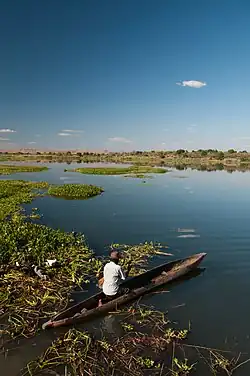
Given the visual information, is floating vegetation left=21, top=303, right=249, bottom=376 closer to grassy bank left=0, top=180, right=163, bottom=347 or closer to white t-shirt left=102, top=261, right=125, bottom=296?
white t-shirt left=102, top=261, right=125, bottom=296

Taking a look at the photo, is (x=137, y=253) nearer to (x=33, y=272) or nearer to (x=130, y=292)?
(x=130, y=292)

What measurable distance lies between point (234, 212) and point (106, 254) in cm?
1419

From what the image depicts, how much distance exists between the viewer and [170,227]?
19.8m

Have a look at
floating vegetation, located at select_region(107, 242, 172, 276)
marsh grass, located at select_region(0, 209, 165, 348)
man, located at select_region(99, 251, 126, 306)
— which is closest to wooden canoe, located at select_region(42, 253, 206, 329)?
man, located at select_region(99, 251, 126, 306)

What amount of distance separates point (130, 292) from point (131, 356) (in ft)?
8.60

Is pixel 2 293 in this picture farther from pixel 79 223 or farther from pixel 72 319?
pixel 79 223

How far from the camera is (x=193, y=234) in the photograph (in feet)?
60.2

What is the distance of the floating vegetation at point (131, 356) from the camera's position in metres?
6.83

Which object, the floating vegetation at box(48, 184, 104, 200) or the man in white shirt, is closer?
the man in white shirt

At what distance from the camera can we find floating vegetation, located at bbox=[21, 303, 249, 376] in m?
6.83

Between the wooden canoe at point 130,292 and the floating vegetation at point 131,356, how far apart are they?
0.40 metres

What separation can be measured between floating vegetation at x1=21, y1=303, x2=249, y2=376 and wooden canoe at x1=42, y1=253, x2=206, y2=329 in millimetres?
398

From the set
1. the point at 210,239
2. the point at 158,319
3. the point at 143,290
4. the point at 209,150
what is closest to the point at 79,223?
the point at 210,239

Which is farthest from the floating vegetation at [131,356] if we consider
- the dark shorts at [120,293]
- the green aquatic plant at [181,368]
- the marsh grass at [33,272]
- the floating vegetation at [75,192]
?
the floating vegetation at [75,192]
